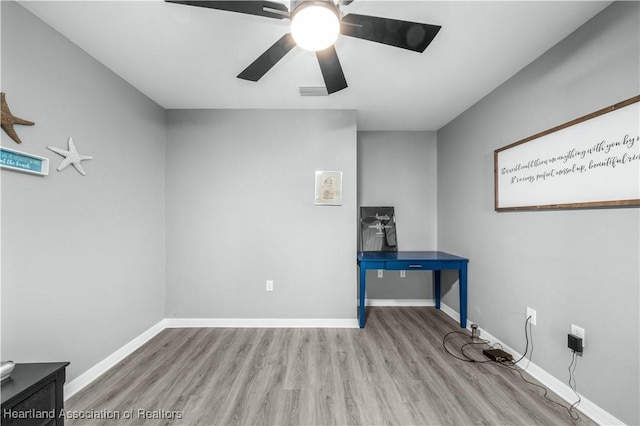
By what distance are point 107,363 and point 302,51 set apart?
292 cm

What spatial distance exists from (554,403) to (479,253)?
1320 millimetres

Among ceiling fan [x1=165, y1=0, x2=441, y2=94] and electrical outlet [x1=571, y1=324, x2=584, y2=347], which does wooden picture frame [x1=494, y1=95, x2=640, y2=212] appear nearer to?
electrical outlet [x1=571, y1=324, x2=584, y2=347]

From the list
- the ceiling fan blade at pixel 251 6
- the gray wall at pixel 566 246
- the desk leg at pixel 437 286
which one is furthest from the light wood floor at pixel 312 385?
the ceiling fan blade at pixel 251 6

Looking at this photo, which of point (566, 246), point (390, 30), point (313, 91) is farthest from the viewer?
point (313, 91)

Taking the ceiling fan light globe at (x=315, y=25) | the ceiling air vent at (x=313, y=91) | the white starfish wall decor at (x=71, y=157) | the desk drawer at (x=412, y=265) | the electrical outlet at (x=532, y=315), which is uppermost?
the ceiling air vent at (x=313, y=91)

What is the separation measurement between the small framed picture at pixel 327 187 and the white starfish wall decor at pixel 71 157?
2025 millimetres

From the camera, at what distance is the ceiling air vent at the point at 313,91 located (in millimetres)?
2555

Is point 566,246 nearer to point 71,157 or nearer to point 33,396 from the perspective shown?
point 33,396

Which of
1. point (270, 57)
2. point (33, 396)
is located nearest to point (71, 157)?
point (33, 396)

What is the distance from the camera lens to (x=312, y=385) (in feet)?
6.48

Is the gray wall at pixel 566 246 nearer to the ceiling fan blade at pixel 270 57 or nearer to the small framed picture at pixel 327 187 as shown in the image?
the small framed picture at pixel 327 187

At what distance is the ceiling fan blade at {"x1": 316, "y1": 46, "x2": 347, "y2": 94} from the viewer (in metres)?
1.56

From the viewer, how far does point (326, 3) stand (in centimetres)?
118

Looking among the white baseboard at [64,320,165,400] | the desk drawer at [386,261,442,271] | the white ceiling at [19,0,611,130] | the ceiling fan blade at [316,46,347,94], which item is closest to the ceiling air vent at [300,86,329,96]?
the white ceiling at [19,0,611,130]
